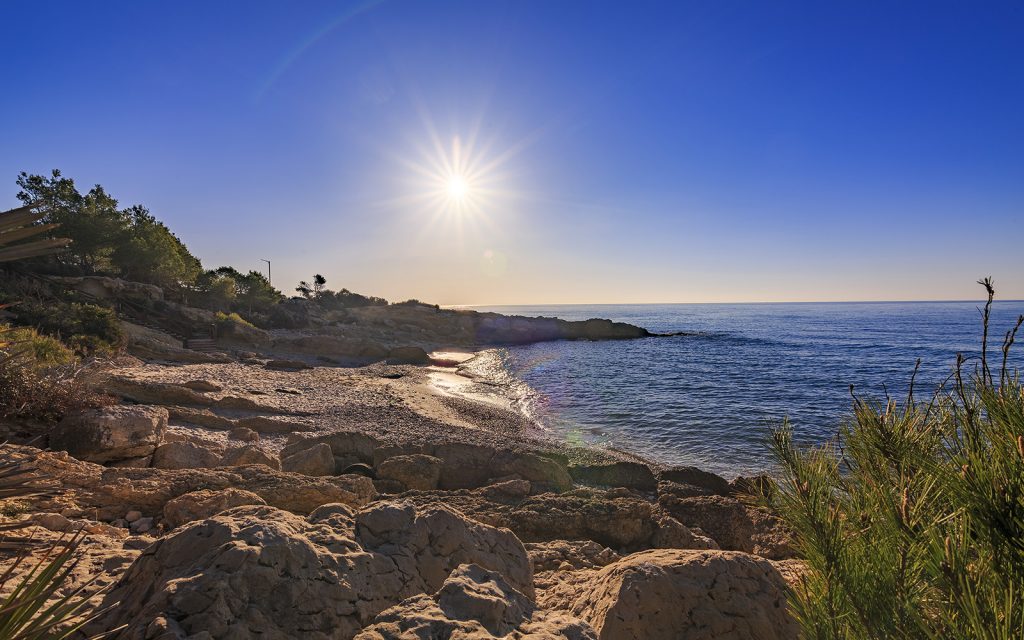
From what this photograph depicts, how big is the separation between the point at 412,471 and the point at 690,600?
5.25 metres

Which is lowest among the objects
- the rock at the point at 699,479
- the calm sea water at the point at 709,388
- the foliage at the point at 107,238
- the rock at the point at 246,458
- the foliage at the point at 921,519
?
the calm sea water at the point at 709,388

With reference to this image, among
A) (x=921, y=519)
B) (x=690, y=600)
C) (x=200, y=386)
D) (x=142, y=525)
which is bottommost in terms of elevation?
(x=690, y=600)

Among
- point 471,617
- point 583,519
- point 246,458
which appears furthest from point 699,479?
point 246,458

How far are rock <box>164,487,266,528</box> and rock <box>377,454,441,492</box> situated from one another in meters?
2.73

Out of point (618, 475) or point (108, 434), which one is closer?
point (108, 434)

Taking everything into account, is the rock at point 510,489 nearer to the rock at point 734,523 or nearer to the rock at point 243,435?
the rock at point 734,523

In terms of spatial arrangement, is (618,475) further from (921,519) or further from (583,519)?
(921,519)

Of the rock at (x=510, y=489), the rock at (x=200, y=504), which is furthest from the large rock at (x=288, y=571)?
the rock at (x=510, y=489)

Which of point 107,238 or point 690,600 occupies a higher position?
point 107,238

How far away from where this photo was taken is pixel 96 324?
16.3 meters

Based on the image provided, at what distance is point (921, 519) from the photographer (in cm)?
181

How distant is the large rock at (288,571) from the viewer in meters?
2.37

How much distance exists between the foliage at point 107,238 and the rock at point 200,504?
34.1 meters

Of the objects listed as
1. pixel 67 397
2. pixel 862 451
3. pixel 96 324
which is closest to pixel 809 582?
pixel 862 451
